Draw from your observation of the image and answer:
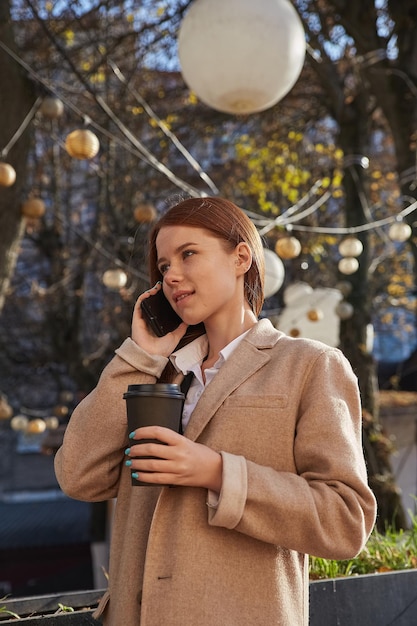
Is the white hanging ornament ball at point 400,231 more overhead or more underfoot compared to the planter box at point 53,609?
more overhead

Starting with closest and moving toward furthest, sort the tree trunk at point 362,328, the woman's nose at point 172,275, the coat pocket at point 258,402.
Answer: the coat pocket at point 258,402, the woman's nose at point 172,275, the tree trunk at point 362,328

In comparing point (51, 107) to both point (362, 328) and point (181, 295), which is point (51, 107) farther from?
point (362, 328)

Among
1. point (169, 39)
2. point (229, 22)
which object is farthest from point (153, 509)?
point (169, 39)

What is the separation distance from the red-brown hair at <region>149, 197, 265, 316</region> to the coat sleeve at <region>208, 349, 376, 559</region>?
327 mm

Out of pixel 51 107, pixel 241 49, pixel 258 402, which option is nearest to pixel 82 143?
pixel 51 107

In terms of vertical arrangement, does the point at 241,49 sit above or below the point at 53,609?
above

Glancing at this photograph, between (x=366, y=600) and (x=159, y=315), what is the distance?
1454mm

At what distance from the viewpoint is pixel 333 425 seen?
4.72ft

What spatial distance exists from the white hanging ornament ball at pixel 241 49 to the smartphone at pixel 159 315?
195 cm

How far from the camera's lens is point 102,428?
159cm

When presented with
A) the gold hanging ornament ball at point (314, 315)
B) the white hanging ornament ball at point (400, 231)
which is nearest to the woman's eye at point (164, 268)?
the white hanging ornament ball at point (400, 231)

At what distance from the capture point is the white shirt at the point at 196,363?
1641mm

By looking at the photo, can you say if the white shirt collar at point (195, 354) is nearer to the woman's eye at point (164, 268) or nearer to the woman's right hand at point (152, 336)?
the woman's right hand at point (152, 336)

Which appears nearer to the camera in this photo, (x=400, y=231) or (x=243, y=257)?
(x=243, y=257)
